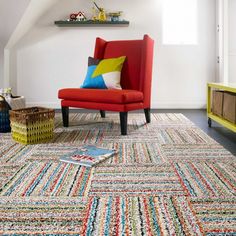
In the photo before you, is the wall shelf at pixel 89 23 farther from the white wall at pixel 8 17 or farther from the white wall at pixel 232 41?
the white wall at pixel 232 41

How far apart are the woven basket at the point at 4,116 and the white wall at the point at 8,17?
1360mm

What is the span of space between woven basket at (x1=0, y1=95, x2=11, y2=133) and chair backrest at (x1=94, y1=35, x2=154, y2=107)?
45.8 inches

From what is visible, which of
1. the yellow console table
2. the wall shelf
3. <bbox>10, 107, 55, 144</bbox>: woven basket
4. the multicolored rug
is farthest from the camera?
the wall shelf

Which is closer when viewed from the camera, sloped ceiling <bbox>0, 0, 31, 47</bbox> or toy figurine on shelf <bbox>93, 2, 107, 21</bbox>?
sloped ceiling <bbox>0, 0, 31, 47</bbox>

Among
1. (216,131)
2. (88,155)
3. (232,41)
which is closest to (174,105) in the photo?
(232,41)

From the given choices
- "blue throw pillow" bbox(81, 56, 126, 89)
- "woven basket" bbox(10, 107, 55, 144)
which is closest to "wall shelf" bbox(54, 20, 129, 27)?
"blue throw pillow" bbox(81, 56, 126, 89)

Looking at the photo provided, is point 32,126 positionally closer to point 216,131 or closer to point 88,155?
point 88,155

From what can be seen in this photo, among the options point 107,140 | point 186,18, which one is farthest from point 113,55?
point 186,18

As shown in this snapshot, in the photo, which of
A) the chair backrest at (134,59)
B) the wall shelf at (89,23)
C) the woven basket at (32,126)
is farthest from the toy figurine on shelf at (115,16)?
the woven basket at (32,126)

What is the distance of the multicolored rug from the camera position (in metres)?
1.13

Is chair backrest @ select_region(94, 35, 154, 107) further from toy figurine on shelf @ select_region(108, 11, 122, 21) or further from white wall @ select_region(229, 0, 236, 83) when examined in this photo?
white wall @ select_region(229, 0, 236, 83)

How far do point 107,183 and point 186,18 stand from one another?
146 inches

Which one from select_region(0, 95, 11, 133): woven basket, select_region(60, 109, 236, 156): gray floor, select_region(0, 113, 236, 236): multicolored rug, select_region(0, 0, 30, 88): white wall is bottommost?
select_region(0, 113, 236, 236): multicolored rug

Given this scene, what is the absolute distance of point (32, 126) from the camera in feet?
7.98
